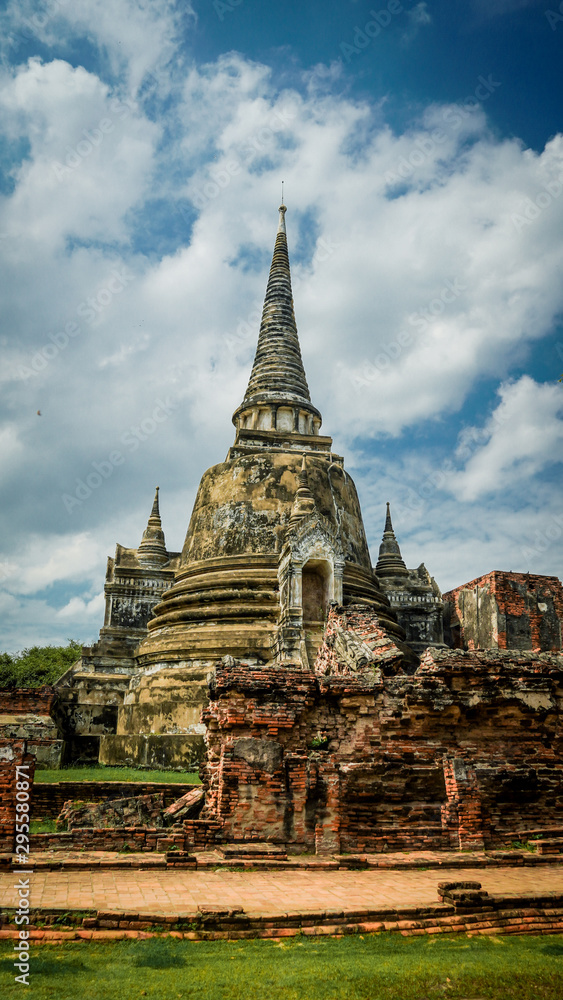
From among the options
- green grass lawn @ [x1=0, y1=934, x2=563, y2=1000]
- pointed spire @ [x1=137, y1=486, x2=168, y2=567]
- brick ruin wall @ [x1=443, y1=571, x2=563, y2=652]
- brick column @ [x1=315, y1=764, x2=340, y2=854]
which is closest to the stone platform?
green grass lawn @ [x1=0, y1=934, x2=563, y2=1000]

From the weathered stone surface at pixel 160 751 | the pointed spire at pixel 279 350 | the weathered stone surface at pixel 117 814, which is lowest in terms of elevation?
the weathered stone surface at pixel 117 814

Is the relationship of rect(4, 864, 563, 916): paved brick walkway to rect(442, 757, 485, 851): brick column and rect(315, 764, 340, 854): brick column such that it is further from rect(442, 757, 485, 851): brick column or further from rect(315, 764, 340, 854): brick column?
rect(442, 757, 485, 851): brick column

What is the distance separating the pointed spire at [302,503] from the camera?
2088cm

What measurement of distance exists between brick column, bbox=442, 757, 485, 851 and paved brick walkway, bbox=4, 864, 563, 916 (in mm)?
810

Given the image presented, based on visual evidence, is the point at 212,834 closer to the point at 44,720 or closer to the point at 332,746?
the point at 332,746

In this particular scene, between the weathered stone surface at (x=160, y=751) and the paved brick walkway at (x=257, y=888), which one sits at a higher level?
the weathered stone surface at (x=160, y=751)

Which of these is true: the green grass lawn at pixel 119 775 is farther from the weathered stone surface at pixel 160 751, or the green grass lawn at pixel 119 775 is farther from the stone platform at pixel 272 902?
the stone platform at pixel 272 902

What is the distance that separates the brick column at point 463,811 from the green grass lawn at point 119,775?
5449mm

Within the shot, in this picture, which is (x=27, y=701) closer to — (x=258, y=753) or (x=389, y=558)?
(x=258, y=753)

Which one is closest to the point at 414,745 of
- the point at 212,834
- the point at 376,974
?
the point at 212,834

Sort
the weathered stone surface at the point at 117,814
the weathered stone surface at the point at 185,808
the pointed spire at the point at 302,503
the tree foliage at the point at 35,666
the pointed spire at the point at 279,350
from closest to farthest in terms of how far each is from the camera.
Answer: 1. the weathered stone surface at the point at 117,814
2. the weathered stone surface at the point at 185,808
3. the pointed spire at the point at 302,503
4. the pointed spire at the point at 279,350
5. the tree foliage at the point at 35,666

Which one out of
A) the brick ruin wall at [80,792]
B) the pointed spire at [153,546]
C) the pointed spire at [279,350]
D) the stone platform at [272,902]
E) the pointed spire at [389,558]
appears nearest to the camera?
the stone platform at [272,902]

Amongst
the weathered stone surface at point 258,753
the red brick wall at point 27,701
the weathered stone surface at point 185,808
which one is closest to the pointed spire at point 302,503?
the red brick wall at point 27,701

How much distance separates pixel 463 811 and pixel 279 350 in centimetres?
2305
